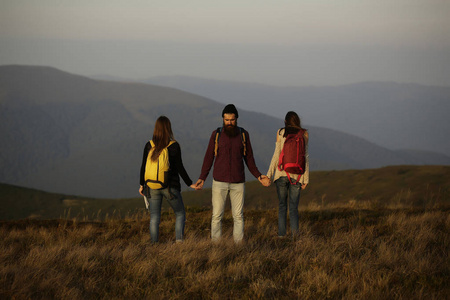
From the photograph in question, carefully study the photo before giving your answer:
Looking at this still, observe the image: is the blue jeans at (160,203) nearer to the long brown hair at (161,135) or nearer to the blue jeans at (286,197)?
the long brown hair at (161,135)

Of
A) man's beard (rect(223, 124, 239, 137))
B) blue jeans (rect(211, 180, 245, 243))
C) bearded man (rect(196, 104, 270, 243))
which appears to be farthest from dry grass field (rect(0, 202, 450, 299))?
man's beard (rect(223, 124, 239, 137))

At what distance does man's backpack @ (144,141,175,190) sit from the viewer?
23.9 feet

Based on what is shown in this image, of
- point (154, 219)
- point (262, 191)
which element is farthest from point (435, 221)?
point (262, 191)

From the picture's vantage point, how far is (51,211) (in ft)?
142

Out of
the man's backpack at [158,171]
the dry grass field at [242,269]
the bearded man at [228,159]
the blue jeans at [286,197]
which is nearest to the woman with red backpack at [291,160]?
the blue jeans at [286,197]

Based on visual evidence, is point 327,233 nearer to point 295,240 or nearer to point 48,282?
point 295,240

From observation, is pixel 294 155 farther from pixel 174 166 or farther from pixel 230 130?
pixel 174 166

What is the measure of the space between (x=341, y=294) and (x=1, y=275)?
3.87 m

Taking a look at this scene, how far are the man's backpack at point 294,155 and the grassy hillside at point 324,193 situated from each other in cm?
1770

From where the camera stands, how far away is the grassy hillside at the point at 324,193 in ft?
97.9

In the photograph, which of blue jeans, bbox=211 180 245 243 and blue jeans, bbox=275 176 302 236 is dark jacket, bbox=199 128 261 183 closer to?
blue jeans, bbox=211 180 245 243

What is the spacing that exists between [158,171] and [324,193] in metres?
31.3

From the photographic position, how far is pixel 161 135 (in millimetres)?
7223

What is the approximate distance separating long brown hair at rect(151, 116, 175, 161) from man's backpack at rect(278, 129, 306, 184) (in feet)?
6.35
